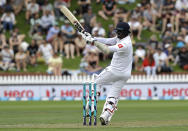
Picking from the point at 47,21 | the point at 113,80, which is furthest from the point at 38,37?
the point at 113,80

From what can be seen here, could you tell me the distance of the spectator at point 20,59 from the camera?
2298 cm

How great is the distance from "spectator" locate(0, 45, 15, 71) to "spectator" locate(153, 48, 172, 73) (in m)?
5.68

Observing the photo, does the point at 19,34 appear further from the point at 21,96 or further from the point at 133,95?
the point at 133,95

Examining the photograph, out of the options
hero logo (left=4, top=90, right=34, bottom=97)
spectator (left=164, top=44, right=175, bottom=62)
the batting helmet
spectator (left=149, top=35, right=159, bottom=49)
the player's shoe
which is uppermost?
the batting helmet

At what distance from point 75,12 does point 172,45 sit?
4.58m

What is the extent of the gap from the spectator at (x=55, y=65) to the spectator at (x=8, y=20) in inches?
135

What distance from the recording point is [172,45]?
24.2 m

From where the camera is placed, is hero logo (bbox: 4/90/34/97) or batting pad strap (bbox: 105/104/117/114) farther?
hero logo (bbox: 4/90/34/97)

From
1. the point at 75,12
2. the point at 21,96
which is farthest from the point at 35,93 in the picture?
the point at 75,12

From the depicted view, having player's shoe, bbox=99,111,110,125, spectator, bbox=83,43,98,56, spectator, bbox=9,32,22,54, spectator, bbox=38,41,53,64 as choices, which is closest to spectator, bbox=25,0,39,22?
spectator, bbox=9,32,22,54

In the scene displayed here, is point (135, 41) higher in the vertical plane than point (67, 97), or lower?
higher

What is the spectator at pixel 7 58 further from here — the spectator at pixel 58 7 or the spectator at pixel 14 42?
the spectator at pixel 58 7

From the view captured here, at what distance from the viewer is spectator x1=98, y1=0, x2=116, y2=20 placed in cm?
2581

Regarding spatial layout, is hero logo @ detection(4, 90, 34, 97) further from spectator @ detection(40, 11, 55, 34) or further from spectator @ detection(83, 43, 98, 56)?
spectator @ detection(40, 11, 55, 34)
